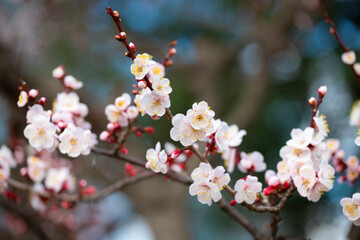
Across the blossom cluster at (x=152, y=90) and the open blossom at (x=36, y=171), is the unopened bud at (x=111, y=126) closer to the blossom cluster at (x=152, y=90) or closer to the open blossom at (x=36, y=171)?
the blossom cluster at (x=152, y=90)

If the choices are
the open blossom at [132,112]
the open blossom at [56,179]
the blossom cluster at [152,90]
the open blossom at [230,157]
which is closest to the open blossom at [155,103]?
the blossom cluster at [152,90]

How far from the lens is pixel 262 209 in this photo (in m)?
0.87

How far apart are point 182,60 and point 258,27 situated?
831 mm

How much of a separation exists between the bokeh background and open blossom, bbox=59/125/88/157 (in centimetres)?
127

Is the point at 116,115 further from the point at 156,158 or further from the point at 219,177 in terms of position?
the point at 219,177

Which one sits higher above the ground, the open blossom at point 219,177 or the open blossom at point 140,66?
the open blossom at point 140,66

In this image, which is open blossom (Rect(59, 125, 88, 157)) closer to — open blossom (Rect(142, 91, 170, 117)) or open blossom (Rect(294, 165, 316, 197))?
open blossom (Rect(142, 91, 170, 117))

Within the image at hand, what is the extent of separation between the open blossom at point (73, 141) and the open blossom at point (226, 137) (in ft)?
1.30

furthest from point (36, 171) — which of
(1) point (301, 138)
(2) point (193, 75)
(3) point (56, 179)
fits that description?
(2) point (193, 75)

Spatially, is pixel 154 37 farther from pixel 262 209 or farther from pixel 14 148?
pixel 262 209

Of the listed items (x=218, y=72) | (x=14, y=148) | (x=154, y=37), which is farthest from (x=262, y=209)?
(x=154, y=37)

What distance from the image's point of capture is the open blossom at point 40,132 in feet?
3.11

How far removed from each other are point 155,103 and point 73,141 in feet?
1.08

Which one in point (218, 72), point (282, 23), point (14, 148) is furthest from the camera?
point (218, 72)
